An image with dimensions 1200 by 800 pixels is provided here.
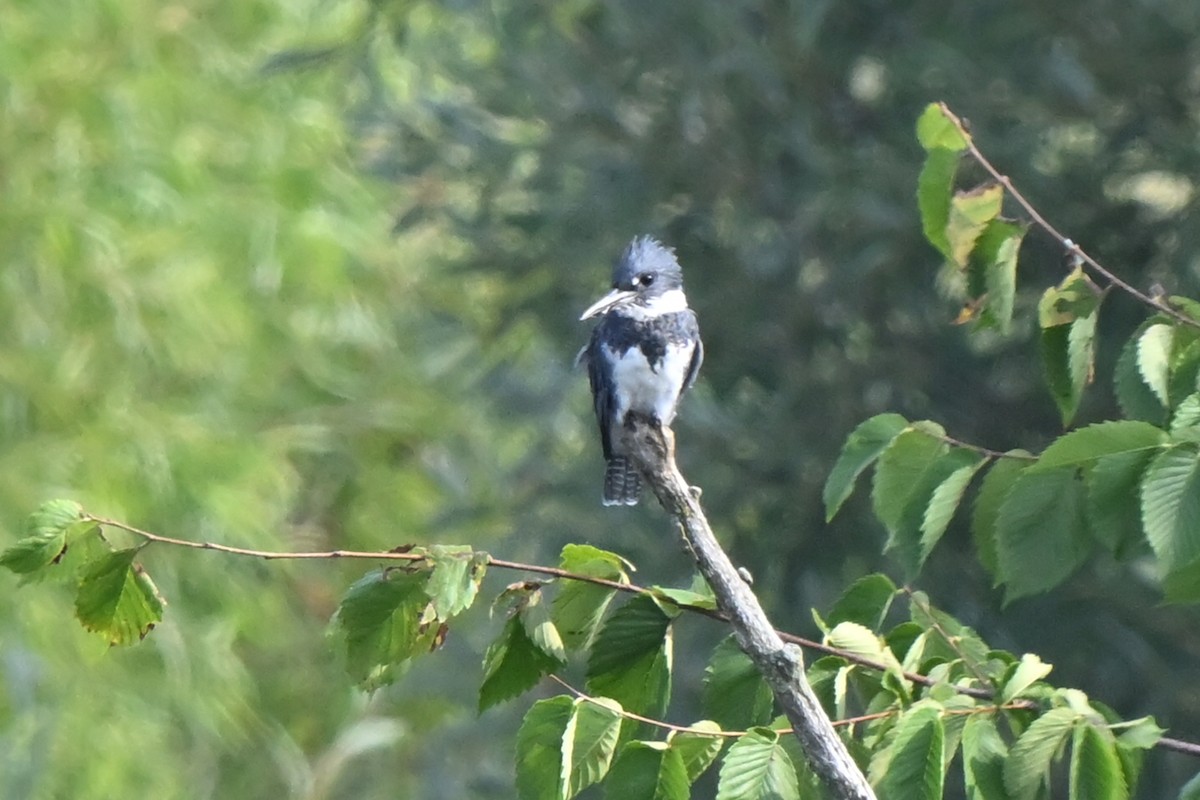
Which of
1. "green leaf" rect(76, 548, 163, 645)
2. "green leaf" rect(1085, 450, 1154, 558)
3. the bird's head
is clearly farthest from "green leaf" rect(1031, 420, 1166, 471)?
the bird's head

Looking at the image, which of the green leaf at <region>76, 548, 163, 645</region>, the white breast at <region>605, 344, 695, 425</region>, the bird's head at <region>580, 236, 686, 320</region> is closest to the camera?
the green leaf at <region>76, 548, 163, 645</region>

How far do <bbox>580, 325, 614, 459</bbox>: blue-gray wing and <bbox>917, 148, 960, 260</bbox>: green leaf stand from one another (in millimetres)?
1140

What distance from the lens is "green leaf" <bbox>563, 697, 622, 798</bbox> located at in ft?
4.13

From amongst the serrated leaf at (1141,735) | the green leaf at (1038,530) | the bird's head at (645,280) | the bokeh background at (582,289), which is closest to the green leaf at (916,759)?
the serrated leaf at (1141,735)

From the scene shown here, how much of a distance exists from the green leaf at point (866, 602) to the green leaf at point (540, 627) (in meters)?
0.29

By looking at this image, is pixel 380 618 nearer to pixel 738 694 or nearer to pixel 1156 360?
pixel 738 694

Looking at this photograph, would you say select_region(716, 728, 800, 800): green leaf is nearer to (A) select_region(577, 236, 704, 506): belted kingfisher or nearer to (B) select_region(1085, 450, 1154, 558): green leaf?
(B) select_region(1085, 450, 1154, 558): green leaf

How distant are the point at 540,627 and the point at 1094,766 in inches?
15.7

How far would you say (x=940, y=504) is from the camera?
4.92ft

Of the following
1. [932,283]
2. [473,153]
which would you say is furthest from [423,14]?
[932,283]

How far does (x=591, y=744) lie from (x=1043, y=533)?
1.40 feet

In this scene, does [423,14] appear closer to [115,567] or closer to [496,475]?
[496,475]

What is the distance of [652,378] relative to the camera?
9.02 ft

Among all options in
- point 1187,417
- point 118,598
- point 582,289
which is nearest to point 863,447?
point 1187,417
